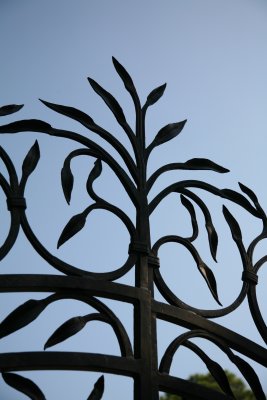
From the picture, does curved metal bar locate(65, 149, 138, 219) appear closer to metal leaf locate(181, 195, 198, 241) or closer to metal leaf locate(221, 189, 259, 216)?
metal leaf locate(181, 195, 198, 241)

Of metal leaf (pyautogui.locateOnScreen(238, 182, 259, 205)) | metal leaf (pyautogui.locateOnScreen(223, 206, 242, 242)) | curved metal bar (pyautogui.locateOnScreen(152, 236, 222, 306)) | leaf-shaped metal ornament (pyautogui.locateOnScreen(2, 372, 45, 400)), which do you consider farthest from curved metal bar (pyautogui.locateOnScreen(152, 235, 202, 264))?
leaf-shaped metal ornament (pyautogui.locateOnScreen(2, 372, 45, 400))

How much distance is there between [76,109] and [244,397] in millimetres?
5934

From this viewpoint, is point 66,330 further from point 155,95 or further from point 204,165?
point 155,95

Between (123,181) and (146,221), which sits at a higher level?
(123,181)

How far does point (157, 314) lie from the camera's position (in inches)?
83.2

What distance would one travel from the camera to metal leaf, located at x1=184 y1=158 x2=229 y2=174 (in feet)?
8.42

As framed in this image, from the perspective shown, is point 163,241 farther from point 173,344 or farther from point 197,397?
point 197,397

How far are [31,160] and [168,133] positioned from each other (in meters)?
0.59

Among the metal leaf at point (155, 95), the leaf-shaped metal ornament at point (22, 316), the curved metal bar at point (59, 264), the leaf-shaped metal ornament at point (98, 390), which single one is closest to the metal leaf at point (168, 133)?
the metal leaf at point (155, 95)

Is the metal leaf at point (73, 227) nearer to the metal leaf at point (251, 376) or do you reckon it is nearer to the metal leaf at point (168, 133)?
the metal leaf at point (168, 133)

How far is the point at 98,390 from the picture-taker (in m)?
1.90

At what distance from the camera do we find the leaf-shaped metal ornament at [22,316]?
1903mm

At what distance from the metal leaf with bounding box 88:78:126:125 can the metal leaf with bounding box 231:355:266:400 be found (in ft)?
2.88

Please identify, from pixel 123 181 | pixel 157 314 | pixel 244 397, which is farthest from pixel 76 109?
pixel 244 397
